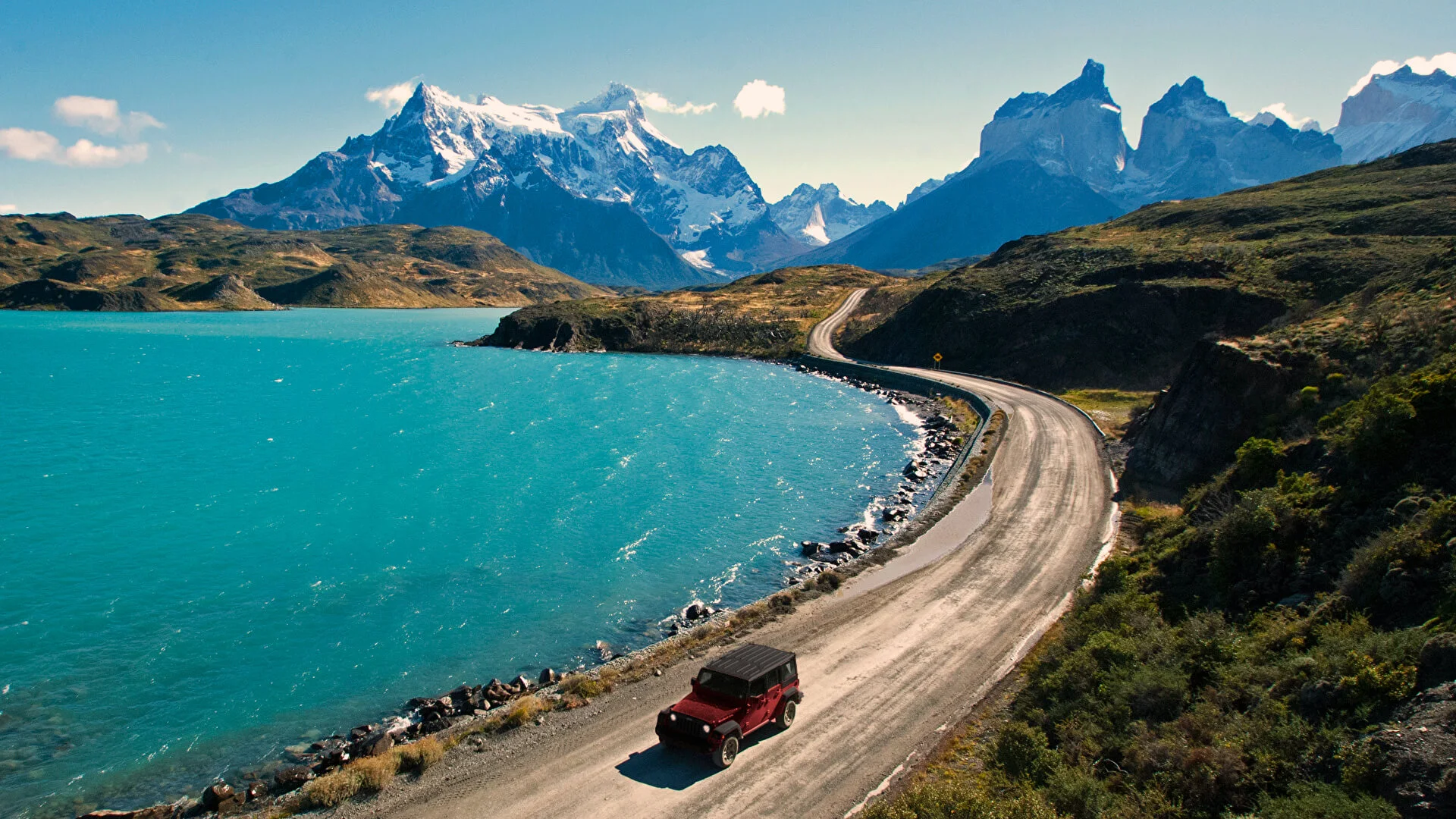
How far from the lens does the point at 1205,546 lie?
91.2ft

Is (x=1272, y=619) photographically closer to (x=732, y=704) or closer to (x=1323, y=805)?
(x=1323, y=805)

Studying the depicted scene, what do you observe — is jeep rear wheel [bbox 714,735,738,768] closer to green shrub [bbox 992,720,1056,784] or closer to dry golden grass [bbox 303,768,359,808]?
green shrub [bbox 992,720,1056,784]

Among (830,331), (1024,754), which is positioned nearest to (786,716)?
(1024,754)

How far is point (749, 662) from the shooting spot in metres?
22.3

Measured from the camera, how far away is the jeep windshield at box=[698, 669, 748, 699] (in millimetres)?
20984

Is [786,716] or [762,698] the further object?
[786,716]

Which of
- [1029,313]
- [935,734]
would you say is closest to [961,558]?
[935,734]

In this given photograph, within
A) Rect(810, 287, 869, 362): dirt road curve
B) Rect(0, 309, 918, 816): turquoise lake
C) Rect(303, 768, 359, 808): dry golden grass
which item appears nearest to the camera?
Rect(303, 768, 359, 808): dry golden grass

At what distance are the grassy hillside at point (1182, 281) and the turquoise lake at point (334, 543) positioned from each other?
28.1 metres

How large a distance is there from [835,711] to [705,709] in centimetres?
501

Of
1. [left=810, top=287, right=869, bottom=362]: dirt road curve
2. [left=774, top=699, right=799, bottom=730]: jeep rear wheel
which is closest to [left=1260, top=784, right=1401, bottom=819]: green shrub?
[left=774, top=699, right=799, bottom=730]: jeep rear wheel

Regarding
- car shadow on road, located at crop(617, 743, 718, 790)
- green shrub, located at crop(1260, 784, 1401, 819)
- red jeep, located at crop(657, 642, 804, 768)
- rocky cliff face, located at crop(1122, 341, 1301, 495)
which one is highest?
rocky cliff face, located at crop(1122, 341, 1301, 495)

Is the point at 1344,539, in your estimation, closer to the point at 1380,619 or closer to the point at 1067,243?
the point at 1380,619

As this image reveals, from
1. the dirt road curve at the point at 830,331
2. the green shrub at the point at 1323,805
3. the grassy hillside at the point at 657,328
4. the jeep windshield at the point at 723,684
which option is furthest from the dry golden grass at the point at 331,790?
the grassy hillside at the point at 657,328
